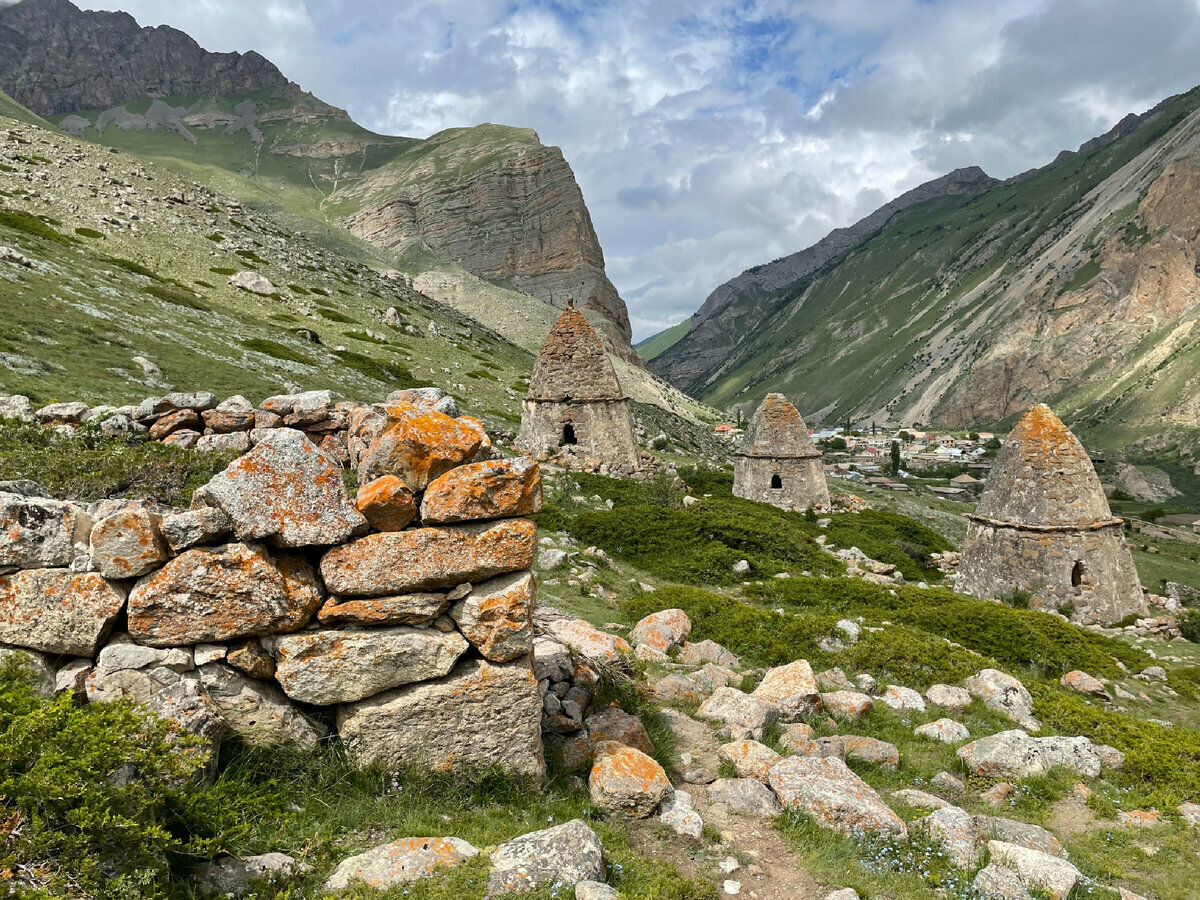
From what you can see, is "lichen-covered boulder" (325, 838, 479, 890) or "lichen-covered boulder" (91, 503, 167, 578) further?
"lichen-covered boulder" (91, 503, 167, 578)

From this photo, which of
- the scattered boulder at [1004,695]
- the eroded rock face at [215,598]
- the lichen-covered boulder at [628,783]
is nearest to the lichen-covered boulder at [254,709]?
the eroded rock face at [215,598]

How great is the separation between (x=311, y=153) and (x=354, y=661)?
180 m

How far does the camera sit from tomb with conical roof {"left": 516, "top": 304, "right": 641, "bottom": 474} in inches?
938

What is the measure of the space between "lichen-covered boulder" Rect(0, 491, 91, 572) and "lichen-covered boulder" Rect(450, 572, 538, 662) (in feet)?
9.78

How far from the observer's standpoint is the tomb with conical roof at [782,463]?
90.5 ft

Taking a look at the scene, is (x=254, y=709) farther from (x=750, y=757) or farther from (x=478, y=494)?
(x=750, y=757)

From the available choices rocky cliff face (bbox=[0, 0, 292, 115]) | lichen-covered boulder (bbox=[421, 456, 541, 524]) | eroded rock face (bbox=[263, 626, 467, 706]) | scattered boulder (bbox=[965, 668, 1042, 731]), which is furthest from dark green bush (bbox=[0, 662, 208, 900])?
rocky cliff face (bbox=[0, 0, 292, 115])

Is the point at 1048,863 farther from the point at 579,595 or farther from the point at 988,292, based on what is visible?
the point at 988,292

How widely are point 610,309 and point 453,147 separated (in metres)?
59.9

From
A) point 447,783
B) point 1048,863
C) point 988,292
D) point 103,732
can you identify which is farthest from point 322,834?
point 988,292

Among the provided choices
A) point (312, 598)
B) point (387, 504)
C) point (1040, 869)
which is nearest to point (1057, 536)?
point (1040, 869)

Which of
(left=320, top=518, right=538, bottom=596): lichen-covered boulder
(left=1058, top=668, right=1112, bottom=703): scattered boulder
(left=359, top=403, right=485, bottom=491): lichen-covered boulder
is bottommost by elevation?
(left=1058, top=668, right=1112, bottom=703): scattered boulder

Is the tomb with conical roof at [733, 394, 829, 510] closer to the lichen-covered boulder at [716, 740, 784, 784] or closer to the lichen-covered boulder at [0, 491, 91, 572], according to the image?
the lichen-covered boulder at [716, 740, 784, 784]

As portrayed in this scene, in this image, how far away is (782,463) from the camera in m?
27.7
